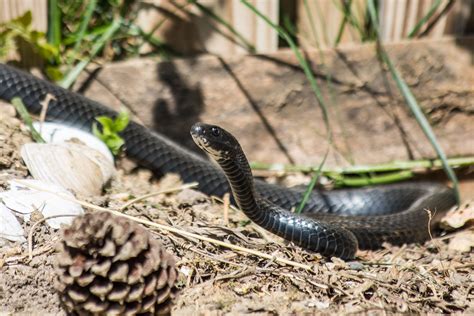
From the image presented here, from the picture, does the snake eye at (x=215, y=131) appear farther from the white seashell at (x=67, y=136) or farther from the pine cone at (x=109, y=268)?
the white seashell at (x=67, y=136)

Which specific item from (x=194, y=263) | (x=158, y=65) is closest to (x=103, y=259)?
(x=194, y=263)

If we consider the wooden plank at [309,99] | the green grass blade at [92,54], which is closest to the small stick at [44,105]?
the green grass blade at [92,54]

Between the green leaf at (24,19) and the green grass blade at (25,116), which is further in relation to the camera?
the green leaf at (24,19)

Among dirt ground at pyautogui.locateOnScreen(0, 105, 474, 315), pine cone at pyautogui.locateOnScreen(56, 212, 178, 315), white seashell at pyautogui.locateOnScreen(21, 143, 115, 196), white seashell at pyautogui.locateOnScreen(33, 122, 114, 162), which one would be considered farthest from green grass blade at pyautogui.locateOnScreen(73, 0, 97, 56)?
pine cone at pyautogui.locateOnScreen(56, 212, 178, 315)

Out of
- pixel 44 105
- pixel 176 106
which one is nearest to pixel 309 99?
pixel 176 106

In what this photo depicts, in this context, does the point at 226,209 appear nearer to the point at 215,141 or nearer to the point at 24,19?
the point at 215,141
